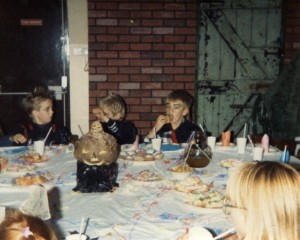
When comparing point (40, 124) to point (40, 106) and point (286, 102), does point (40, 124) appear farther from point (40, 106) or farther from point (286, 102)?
point (286, 102)

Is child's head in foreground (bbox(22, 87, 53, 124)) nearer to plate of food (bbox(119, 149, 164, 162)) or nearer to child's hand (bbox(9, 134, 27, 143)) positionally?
child's hand (bbox(9, 134, 27, 143))

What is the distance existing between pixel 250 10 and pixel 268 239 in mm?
4215

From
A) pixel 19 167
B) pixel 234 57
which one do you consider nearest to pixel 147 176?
pixel 19 167

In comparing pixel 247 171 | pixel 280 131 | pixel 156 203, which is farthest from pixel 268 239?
pixel 280 131

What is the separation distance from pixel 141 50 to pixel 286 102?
1.78 meters

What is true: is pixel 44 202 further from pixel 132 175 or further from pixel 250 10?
pixel 250 10

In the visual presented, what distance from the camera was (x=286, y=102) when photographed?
4.62 m

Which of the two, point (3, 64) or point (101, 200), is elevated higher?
point (3, 64)

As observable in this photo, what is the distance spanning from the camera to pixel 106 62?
498 cm

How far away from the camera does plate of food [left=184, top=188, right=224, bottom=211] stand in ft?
6.67

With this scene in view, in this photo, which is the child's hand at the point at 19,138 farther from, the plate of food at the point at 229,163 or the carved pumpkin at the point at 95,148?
the plate of food at the point at 229,163

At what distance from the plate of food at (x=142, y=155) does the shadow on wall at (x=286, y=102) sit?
210 centimetres

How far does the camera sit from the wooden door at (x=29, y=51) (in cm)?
500

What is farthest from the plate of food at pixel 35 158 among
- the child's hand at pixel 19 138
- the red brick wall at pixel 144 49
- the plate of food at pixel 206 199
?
the red brick wall at pixel 144 49
